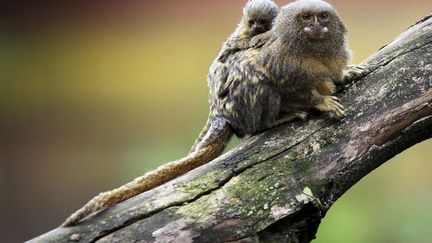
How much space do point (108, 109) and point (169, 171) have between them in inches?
70.8

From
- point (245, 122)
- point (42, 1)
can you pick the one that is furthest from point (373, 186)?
point (42, 1)

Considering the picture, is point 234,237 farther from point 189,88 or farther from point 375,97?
point 189,88

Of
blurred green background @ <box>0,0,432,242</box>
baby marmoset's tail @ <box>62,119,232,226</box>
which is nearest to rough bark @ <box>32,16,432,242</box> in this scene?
baby marmoset's tail @ <box>62,119,232,226</box>

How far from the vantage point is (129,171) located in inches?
170

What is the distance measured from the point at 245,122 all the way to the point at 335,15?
674 millimetres

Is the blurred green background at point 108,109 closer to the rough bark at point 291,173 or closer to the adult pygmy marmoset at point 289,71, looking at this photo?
the adult pygmy marmoset at point 289,71

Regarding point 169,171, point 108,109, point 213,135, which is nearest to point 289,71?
point 213,135

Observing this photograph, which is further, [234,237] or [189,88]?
[189,88]

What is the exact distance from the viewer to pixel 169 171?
2729 millimetres

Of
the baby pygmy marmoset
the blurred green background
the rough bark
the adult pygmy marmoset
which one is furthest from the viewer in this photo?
the blurred green background

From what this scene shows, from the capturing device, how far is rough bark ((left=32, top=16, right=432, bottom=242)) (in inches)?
94.6

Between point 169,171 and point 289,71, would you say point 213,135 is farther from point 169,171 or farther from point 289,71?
point 289,71

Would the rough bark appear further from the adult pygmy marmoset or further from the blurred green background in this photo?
the blurred green background

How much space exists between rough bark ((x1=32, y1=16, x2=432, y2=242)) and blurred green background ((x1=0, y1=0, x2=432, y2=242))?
1.69 meters
